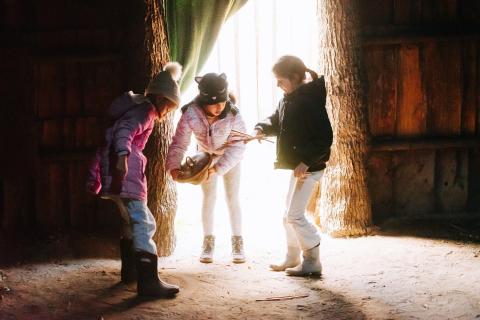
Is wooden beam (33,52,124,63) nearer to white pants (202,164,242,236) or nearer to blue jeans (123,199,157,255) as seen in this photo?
white pants (202,164,242,236)

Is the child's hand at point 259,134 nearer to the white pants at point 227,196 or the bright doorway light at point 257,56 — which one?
the white pants at point 227,196

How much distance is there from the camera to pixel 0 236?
5230 millimetres

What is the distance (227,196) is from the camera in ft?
16.3

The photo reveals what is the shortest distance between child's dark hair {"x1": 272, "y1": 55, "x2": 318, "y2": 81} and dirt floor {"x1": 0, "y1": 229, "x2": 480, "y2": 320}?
5.20ft

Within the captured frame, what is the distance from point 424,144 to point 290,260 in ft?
7.40

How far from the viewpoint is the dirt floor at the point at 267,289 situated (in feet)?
12.3

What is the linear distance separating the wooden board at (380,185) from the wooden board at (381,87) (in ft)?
0.88

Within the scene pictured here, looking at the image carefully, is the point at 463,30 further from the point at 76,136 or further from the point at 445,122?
the point at 76,136

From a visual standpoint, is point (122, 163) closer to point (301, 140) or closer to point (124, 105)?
point (124, 105)

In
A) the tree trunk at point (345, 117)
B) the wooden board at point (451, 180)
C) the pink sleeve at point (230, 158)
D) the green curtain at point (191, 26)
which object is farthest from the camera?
the wooden board at point (451, 180)

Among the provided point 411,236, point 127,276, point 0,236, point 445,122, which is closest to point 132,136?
point 127,276

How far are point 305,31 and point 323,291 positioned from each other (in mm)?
3633

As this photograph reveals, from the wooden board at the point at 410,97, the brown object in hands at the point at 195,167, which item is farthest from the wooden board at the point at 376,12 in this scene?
the brown object in hands at the point at 195,167

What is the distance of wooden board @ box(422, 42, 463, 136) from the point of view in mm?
6066
